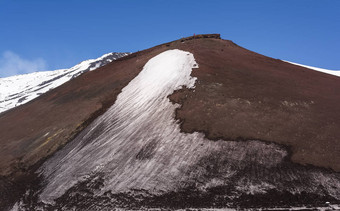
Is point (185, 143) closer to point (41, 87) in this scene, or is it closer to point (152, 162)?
point (152, 162)

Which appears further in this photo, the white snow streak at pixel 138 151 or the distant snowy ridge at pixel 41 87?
the distant snowy ridge at pixel 41 87

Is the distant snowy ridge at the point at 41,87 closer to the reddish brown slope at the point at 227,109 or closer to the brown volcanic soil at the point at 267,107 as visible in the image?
the reddish brown slope at the point at 227,109

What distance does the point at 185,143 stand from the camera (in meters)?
21.2

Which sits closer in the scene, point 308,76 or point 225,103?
point 225,103

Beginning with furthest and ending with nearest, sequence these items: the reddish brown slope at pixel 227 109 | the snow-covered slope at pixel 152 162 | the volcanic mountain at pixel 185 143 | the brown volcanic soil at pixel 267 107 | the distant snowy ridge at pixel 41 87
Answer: the distant snowy ridge at pixel 41 87 < the reddish brown slope at pixel 227 109 < the brown volcanic soil at pixel 267 107 < the snow-covered slope at pixel 152 162 < the volcanic mountain at pixel 185 143

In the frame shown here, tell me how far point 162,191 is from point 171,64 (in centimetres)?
2072

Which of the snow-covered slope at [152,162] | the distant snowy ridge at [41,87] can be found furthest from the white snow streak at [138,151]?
the distant snowy ridge at [41,87]

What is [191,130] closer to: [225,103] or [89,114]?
[225,103]

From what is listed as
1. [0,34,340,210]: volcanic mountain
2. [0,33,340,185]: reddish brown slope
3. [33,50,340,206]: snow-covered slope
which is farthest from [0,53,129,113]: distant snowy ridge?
[33,50,340,206]: snow-covered slope

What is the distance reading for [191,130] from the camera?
2234 centimetres

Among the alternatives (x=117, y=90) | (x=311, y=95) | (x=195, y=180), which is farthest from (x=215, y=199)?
(x=117, y=90)

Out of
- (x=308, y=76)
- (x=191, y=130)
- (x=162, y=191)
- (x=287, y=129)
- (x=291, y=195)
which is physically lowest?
(x=162, y=191)

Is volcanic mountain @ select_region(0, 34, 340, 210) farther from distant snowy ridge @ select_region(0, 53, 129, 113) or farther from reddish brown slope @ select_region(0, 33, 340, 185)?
distant snowy ridge @ select_region(0, 53, 129, 113)

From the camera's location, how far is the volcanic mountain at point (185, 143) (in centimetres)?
1723
